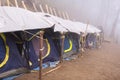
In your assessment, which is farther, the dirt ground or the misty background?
the misty background

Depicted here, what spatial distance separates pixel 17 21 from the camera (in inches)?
382

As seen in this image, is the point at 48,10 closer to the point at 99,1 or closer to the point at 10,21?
the point at 10,21

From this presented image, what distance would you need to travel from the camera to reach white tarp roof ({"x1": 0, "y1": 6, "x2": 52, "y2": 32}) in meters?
9.00

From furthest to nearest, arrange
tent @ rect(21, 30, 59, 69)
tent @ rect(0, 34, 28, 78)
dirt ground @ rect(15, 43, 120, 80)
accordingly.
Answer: tent @ rect(21, 30, 59, 69), dirt ground @ rect(15, 43, 120, 80), tent @ rect(0, 34, 28, 78)

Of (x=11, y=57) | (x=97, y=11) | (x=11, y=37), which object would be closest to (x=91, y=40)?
(x=11, y=37)

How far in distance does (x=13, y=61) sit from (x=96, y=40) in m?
13.9

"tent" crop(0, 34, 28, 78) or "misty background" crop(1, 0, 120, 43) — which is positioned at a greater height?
"misty background" crop(1, 0, 120, 43)

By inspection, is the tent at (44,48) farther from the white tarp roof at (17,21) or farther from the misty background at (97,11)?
the misty background at (97,11)

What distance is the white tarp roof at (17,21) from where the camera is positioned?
9.00 meters

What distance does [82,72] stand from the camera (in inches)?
458

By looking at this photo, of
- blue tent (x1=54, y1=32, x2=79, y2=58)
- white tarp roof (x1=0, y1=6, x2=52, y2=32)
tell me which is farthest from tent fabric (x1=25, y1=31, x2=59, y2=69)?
A: white tarp roof (x1=0, y1=6, x2=52, y2=32)

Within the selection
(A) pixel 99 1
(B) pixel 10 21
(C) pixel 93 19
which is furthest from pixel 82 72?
(A) pixel 99 1

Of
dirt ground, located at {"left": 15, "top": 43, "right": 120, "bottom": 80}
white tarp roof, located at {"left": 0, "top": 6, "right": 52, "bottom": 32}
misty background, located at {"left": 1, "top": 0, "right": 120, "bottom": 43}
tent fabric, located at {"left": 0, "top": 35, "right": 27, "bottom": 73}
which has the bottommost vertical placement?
dirt ground, located at {"left": 15, "top": 43, "right": 120, "bottom": 80}

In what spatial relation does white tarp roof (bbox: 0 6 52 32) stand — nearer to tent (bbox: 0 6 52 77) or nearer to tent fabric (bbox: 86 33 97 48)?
tent (bbox: 0 6 52 77)
